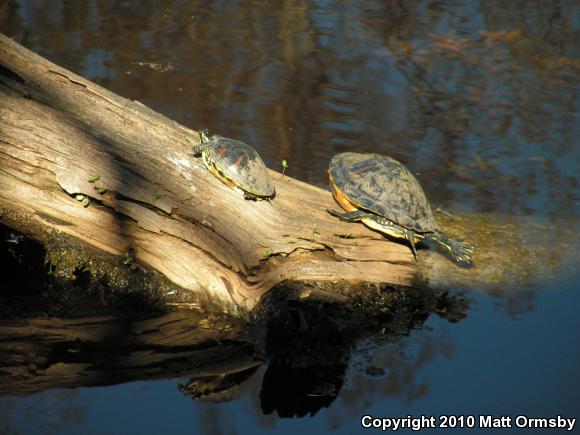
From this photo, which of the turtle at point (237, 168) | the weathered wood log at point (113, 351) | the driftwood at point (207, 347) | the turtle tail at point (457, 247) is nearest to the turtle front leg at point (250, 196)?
the turtle at point (237, 168)

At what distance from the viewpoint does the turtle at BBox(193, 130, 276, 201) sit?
4.15m

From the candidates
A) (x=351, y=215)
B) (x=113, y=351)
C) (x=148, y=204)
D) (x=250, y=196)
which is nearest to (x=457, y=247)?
(x=351, y=215)

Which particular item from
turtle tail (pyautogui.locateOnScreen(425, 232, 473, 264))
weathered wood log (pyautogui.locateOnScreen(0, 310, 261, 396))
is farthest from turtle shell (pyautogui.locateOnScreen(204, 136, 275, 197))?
turtle tail (pyautogui.locateOnScreen(425, 232, 473, 264))

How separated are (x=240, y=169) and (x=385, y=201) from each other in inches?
37.9

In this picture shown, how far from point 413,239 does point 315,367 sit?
1109 millimetres

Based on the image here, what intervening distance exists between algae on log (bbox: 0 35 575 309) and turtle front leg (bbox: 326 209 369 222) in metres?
0.04

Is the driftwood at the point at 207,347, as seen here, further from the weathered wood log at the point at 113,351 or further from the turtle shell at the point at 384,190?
the turtle shell at the point at 384,190

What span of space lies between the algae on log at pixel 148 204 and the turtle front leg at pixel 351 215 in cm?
4

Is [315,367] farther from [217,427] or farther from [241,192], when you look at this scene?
[241,192]

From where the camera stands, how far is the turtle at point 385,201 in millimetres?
4391

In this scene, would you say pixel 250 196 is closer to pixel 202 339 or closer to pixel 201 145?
pixel 201 145

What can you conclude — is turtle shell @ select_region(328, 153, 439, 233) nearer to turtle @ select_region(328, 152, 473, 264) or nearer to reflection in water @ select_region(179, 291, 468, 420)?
turtle @ select_region(328, 152, 473, 264)

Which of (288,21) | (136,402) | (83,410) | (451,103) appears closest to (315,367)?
(136,402)

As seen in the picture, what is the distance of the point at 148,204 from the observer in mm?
4195
